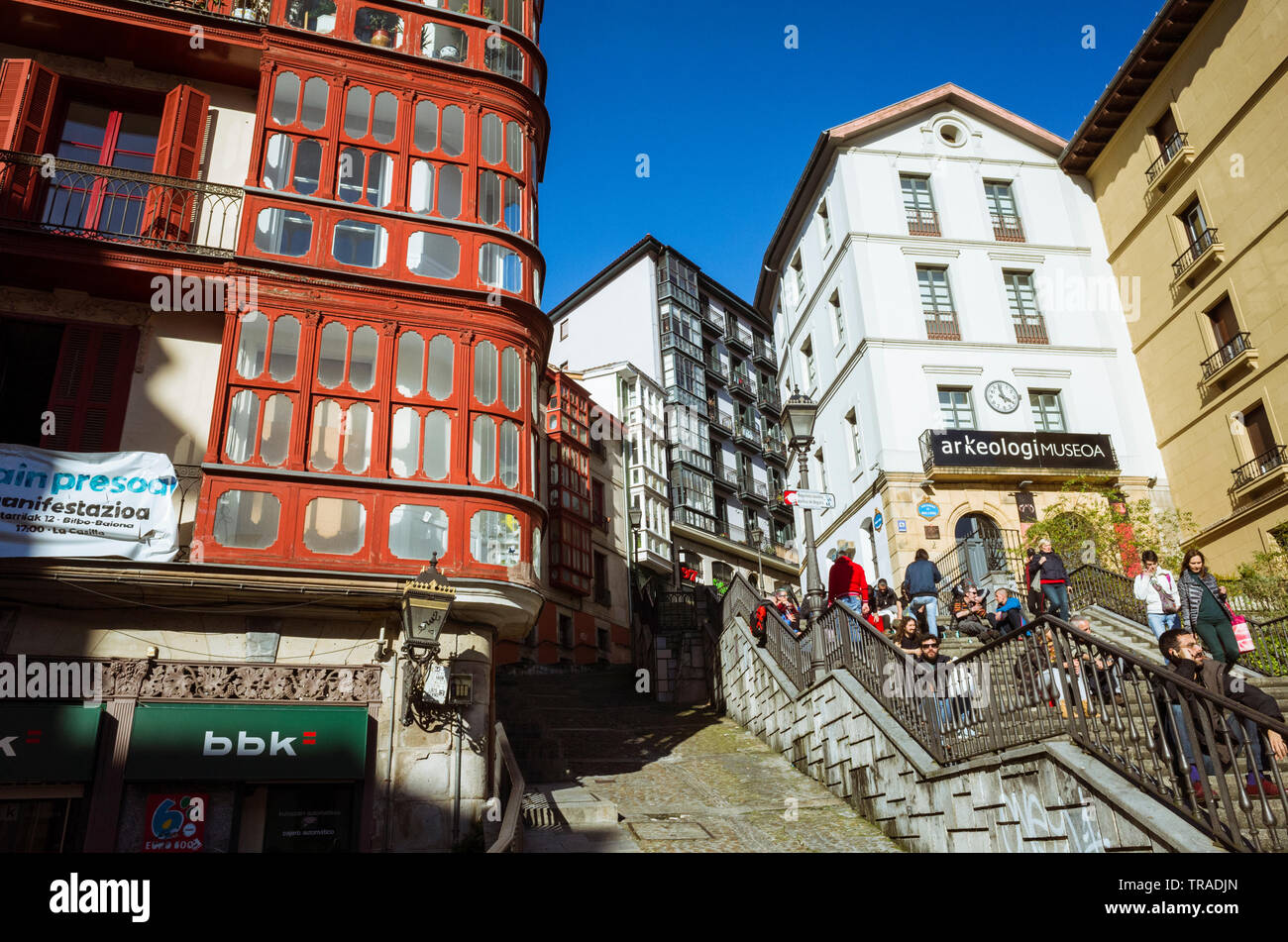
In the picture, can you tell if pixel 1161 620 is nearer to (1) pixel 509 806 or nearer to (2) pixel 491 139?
(1) pixel 509 806

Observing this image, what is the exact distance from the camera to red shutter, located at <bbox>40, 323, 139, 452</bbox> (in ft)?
41.0

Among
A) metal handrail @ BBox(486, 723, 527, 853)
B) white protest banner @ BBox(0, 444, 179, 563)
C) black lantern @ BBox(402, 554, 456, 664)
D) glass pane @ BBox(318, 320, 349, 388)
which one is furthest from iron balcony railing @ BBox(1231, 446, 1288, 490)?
white protest banner @ BBox(0, 444, 179, 563)

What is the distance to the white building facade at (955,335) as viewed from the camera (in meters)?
24.8

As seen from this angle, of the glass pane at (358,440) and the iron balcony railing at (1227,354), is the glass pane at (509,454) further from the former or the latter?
the iron balcony railing at (1227,354)

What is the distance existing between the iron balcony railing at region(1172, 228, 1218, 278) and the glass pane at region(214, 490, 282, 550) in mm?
24246

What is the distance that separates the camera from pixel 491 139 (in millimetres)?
14953

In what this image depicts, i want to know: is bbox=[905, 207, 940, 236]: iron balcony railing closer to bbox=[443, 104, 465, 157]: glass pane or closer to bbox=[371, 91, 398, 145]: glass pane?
bbox=[443, 104, 465, 157]: glass pane

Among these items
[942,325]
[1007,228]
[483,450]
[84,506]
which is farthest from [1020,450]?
[84,506]

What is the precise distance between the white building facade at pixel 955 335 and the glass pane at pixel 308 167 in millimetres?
16572
